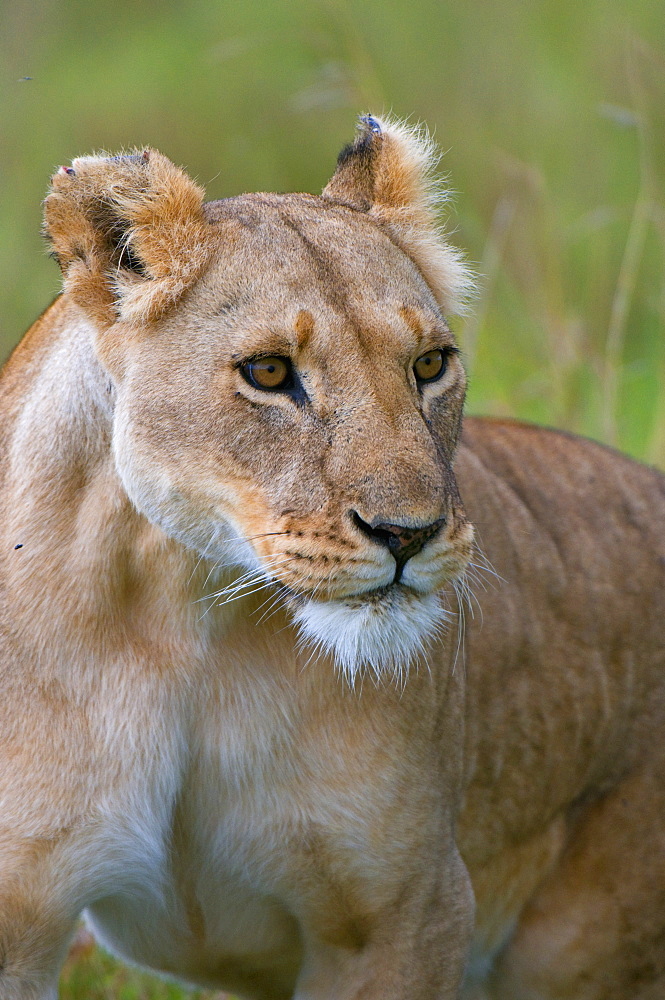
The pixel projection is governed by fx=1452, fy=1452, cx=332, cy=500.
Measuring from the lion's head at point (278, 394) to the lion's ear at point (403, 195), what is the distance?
289 millimetres

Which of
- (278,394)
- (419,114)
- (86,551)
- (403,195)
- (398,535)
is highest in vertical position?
(419,114)

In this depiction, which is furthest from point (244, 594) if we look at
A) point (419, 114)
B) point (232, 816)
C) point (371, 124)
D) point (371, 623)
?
point (419, 114)

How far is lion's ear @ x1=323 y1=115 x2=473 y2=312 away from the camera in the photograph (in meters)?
3.52

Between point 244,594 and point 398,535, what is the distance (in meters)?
0.46

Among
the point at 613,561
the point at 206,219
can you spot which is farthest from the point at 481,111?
the point at 206,219

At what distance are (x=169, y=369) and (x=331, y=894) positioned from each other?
1.27 metres

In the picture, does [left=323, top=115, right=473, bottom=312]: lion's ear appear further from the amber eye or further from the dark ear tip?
the amber eye

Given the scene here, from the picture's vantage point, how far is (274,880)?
3369mm

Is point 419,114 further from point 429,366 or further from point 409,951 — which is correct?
point 409,951

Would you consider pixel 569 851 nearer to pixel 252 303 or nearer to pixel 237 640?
pixel 237 640

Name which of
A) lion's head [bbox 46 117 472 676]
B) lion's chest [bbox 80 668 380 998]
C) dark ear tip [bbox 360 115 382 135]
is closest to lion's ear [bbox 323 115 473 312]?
dark ear tip [bbox 360 115 382 135]

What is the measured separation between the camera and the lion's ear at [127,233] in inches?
121

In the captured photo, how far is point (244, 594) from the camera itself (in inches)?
123

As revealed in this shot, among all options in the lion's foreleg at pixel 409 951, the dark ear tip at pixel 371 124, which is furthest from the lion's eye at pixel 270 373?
the lion's foreleg at pixel 409 951
